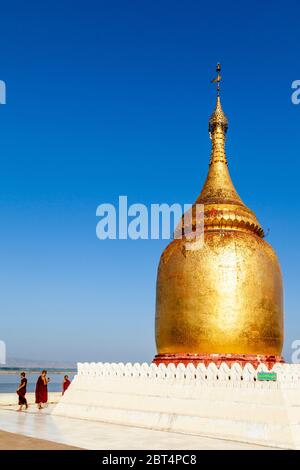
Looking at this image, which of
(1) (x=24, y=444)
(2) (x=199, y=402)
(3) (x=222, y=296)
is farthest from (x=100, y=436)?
(3) (x=222, y=296)

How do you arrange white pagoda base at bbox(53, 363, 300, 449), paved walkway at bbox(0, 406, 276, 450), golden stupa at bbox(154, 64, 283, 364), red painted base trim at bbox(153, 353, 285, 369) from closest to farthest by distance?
1. paved walkway at bbox(0, 406, 276, 450)
2. white pagoda base at bbox(53, 363, 300, 449)
3. red painted base trim at bbox(153, 353, 285, 369)
4. golden stupa at bbox(154, 64, 283, 364)

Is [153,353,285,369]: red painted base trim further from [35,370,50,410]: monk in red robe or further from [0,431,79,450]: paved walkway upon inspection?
[0,431,79,450]: paved walkway

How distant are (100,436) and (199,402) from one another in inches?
132

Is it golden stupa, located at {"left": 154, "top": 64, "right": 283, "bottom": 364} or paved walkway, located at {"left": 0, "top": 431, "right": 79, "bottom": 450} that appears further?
golden stupa, located at {"left": 154, "top": 64, "right": 283, "bottom": 364}

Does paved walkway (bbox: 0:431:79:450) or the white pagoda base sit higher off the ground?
the white pagoda base

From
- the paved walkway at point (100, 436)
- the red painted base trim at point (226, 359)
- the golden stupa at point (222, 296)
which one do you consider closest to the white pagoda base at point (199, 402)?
the paved walkway at point (100, 436)

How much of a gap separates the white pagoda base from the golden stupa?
9.21 ft

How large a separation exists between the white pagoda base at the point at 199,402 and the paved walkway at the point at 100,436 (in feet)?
2.30

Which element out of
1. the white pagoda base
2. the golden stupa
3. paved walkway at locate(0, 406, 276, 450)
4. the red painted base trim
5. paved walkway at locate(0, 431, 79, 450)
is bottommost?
paved walkway at locate(0, 406, 276, 450)

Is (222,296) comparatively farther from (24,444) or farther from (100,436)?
(24,444)

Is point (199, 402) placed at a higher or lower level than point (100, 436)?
higher

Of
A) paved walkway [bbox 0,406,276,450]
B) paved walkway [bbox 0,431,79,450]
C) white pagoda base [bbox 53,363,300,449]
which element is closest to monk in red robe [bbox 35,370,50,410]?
white pagoda base [bbox 53,363,300,449]

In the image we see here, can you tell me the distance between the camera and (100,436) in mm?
14844

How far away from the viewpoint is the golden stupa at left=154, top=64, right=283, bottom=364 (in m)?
21.0
